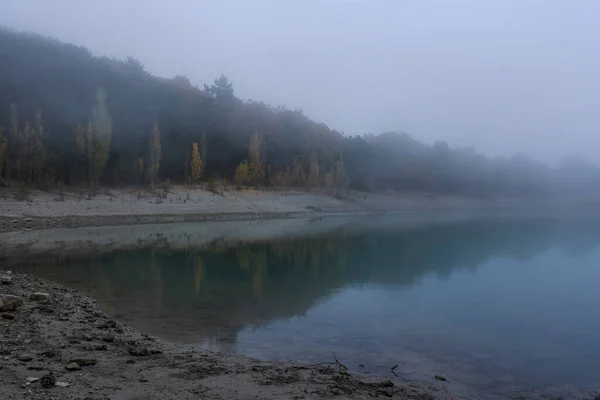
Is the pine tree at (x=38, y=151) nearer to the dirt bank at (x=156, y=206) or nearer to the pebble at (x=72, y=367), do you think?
the dirt bank at (x=156, y=206)

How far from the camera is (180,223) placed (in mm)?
43062

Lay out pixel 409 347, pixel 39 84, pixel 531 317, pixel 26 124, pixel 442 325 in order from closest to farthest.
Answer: pixel 409 347 < pixel 442 325 < pixel 531 317 < pixel 26 124 < pixel 39 84

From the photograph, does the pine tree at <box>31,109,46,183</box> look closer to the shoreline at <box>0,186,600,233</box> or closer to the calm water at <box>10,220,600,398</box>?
the shoreline at <box>0,186,600,233</box>

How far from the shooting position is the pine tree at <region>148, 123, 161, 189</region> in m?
53.5

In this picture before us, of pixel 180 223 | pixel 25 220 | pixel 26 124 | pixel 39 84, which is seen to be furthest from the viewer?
pixel 39 84

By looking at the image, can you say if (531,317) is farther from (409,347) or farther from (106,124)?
(106,124)

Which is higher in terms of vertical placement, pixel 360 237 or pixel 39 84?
pixel 39 84

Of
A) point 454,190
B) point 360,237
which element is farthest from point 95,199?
point 454,190

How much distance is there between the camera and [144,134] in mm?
58344

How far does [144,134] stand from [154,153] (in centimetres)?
412

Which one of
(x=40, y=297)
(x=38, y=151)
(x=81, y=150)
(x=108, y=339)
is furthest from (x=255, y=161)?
(x=108, y=339)

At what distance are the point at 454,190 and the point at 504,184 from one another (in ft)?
54.7

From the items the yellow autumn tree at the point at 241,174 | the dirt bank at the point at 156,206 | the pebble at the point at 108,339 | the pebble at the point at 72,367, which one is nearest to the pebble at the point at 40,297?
the pebble at the point at 108,339

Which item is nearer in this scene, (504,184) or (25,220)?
(25,220)
